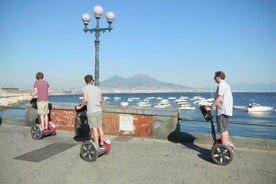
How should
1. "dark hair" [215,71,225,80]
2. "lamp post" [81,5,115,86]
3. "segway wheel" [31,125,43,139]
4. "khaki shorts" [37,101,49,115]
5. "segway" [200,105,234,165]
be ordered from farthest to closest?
"lamp post" [81,5,115,86] < "khaki shorts" [37,101,49,115] < "segway wheel" [31,125,43,139] < "dark hair" [215,71,225,80] < "segway" [200,105,234,165]

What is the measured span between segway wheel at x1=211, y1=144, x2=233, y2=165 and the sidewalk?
12 cm

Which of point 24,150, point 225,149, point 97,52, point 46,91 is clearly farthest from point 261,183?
point 97,52

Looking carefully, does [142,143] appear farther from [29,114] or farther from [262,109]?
[262,109]

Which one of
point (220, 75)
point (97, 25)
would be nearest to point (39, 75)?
point (97, 25)

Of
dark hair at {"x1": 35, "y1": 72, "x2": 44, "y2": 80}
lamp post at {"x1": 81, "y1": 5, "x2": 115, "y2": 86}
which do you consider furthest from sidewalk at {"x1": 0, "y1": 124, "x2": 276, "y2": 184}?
lamp post at {"x1": 81, "y1": 5, "x2": 115, "y2": 86}

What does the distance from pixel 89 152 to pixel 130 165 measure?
3.11 ft

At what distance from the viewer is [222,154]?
5.33 metres

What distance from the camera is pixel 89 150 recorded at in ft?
18.2

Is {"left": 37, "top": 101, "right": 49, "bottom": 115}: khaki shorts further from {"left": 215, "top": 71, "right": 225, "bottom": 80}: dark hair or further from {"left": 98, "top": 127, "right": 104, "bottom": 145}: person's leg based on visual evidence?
{"left": 215, "top": 71, "right": 225, "bottom": 80}: dark hair

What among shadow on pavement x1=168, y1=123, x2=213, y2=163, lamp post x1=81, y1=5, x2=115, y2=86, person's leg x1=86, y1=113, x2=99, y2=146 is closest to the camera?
person's leg x1=86, y1=113, x2=99, y2=146

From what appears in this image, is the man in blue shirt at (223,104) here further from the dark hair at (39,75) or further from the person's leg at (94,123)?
the dark hair at (39,75)

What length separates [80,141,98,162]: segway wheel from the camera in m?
5.50

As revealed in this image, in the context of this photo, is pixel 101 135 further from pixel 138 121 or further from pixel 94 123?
pixel 138 121

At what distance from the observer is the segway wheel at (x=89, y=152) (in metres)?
5.50
